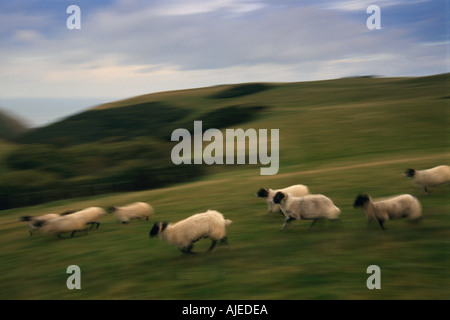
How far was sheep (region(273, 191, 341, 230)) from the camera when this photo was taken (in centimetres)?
1370

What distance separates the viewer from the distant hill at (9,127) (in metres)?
68.3

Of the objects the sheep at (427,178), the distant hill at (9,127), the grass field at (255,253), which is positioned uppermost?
the distant hill at (9,127)

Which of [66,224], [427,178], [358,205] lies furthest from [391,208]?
[66,224]

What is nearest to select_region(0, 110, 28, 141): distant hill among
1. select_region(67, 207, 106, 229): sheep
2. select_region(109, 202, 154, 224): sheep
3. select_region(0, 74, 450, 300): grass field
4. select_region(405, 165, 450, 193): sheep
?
select_region(0, 74, 450, 300): grass field

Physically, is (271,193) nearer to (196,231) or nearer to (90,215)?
(196,231)

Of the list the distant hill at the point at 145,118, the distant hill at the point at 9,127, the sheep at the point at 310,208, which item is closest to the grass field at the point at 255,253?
the sheep at the point at 310,208

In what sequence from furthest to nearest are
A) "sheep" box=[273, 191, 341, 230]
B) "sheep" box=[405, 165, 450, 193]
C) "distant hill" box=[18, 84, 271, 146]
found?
"distant hill" box=[18, 84, 271, 146] → "sheep" box=[405, 165, 450, 193] → "sheep" box=[273, 191, 341, 230]

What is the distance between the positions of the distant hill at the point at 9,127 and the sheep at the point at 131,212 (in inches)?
2043

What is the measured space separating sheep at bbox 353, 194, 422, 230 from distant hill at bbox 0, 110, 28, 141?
200 ft

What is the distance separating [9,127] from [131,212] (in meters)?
63.9

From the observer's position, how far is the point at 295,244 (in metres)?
12.7

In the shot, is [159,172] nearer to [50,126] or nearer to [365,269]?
[365,269]

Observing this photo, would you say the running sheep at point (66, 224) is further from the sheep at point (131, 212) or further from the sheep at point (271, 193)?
the sheep at point (271, 193)

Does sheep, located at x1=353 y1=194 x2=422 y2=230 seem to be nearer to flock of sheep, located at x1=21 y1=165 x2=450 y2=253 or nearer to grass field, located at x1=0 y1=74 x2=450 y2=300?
flock of sheep, located at x1=21 y1=165 x2=450 y2=253
